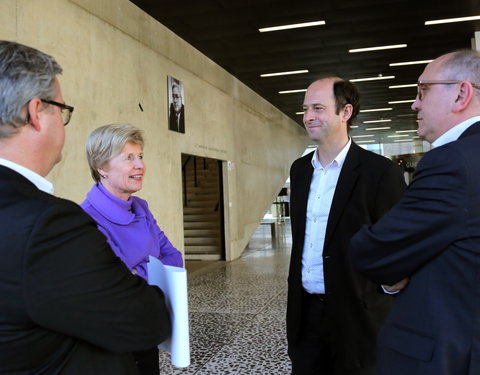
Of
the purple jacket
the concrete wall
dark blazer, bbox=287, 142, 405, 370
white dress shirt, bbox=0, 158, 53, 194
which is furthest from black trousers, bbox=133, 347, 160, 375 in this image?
the concrete wall

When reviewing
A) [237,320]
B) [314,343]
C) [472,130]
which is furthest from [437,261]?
[237,320]

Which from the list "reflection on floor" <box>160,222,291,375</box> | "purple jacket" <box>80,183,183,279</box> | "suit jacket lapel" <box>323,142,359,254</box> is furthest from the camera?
"reflection on floor" <box>160,222,291,375</box>

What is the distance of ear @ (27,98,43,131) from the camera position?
0.99 m

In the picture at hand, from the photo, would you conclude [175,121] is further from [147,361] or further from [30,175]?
[30,175]

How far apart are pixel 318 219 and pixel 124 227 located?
908 mm

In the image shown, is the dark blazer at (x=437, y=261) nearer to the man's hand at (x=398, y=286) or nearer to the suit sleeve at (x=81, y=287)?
the man's hand at (x=398, y=286)

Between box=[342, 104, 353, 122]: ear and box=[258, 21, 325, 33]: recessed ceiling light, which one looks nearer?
box=[342, 104, 353, 122]: ear

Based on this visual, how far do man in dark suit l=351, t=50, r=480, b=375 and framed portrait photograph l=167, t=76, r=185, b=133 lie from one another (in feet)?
21.0

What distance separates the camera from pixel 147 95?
6758 mm

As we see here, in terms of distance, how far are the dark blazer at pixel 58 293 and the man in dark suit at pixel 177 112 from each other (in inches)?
261

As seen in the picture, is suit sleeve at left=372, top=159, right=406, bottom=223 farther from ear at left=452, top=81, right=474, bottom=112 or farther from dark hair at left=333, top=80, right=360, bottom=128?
ear at left=452, top=81, right=474, bottom=112

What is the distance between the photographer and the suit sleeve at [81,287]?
2.83 feet

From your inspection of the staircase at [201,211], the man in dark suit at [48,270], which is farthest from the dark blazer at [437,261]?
the staircase at [201,211]

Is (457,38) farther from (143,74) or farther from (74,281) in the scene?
(74,281)
